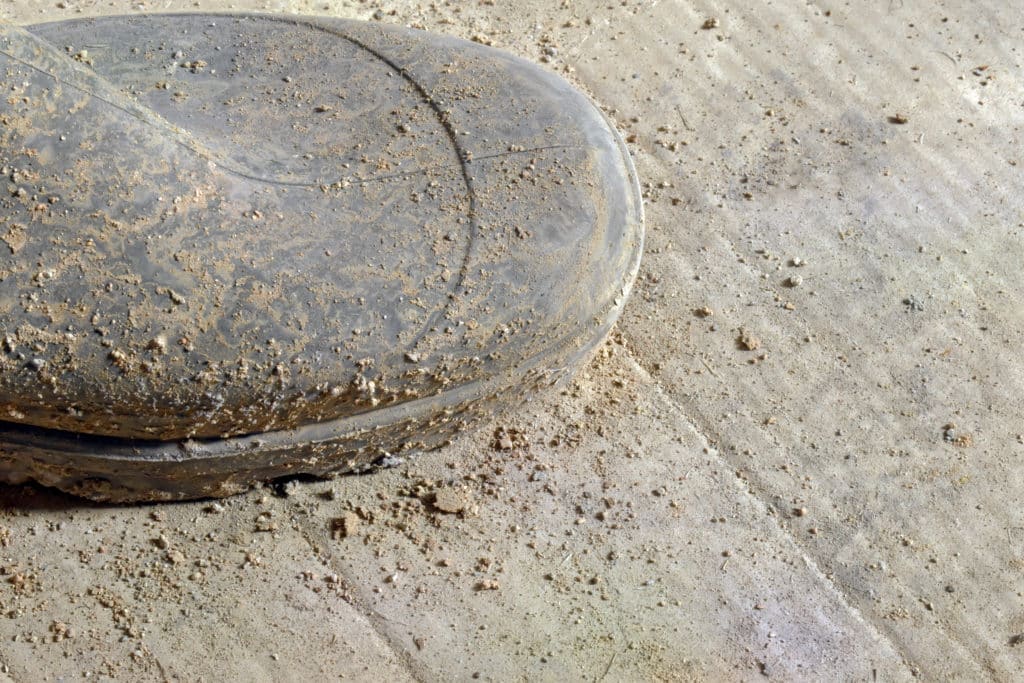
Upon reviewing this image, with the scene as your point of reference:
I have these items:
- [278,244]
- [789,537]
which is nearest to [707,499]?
[789,537]

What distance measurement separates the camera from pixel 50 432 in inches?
70.4

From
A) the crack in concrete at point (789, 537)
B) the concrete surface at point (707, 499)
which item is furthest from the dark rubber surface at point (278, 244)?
the crack in concrete at point (789, 537)

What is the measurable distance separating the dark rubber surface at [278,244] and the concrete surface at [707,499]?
0.52 feet

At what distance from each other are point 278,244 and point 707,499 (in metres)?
1.07

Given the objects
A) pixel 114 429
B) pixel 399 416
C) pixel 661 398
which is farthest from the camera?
pixel 661 398

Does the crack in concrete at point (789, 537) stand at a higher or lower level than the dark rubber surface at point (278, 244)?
lower

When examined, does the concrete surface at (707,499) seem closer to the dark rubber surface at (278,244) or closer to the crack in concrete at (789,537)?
the crack in concrete at (789,537)

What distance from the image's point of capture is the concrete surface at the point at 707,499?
6.37 feet

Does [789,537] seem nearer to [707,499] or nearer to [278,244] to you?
[707,499]

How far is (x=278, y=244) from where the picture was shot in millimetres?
1753

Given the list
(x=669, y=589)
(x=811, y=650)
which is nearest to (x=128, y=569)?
(x=669, y=589)

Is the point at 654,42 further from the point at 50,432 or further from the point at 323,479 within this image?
the point at 50,432

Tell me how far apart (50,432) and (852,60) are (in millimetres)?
2522

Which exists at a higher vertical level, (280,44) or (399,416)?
(280,44)
